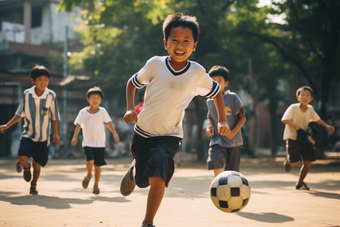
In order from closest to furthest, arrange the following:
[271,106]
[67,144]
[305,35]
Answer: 1. [305,35]
2. [67,144]
3. [271,106]

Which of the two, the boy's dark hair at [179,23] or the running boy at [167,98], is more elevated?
the boy's dark hair at [179,23]

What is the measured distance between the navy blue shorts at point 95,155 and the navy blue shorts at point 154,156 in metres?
3.20

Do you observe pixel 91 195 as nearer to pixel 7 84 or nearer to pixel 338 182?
pixel 338 182

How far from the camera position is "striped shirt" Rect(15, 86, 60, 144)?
6789 mm

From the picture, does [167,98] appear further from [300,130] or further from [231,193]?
[300,130]

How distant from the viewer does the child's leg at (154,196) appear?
11.5 feet

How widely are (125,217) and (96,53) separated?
1889cm

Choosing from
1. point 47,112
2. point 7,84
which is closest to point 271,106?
point 7,84

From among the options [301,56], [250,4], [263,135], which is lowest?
[263,135]

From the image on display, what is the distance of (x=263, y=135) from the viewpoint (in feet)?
124

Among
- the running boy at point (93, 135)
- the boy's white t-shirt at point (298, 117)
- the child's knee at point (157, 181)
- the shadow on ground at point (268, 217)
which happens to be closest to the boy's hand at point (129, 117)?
the child's knee at point (157, 181)

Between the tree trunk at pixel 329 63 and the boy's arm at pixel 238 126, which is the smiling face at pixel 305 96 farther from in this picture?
the tree trunk at pixel 329 63

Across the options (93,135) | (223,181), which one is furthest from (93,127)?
(223,181)

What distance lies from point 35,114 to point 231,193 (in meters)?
4.14
